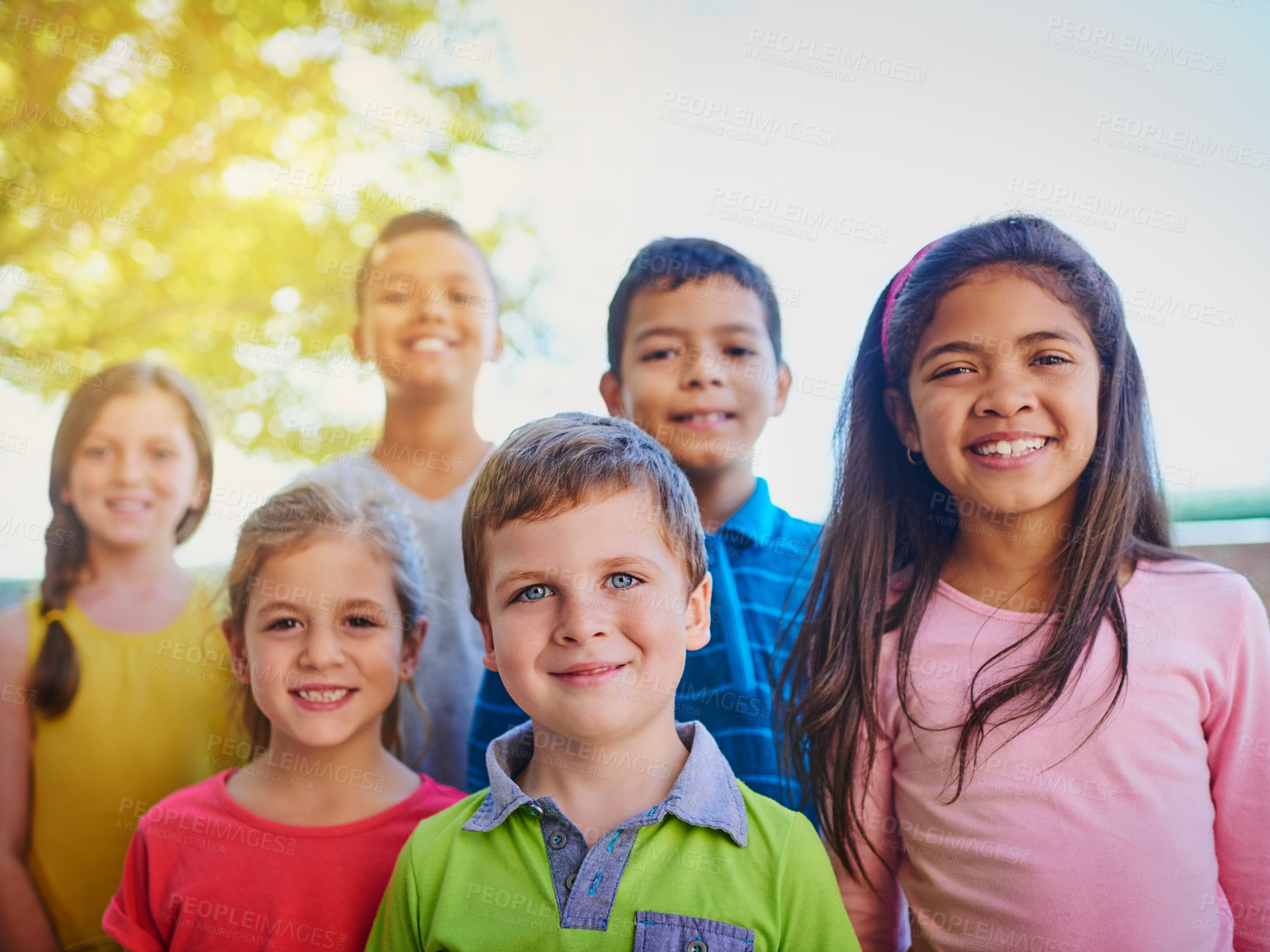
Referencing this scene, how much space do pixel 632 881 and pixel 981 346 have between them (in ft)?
3.75

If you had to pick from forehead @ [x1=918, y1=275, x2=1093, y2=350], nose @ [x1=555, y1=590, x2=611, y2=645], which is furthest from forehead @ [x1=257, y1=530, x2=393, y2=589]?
forehead @ [x1=918, y1=275, x2=1093, y2=350]

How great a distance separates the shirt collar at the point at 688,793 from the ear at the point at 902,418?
738 mm

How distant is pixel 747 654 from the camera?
6.71 feet

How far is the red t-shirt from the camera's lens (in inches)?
72.5

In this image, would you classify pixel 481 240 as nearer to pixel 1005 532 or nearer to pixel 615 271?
pixel 615 271

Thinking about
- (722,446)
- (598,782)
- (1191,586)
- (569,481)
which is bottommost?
(598,782)

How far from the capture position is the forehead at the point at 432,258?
8.33ft

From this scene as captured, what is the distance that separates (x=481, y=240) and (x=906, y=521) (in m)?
1.40

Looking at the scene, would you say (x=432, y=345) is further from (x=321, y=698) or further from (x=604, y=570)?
(x=604, y=570)

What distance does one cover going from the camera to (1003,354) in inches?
69.5

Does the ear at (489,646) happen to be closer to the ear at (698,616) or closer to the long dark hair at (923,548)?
the ear at (698,616)

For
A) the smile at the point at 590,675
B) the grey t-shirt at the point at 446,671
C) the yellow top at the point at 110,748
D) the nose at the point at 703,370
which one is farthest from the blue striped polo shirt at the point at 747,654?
the yellow top at the point at 110,748

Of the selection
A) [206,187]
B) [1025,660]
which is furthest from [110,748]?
[1025,660]

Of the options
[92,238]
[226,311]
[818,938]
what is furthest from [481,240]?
[818,938]
